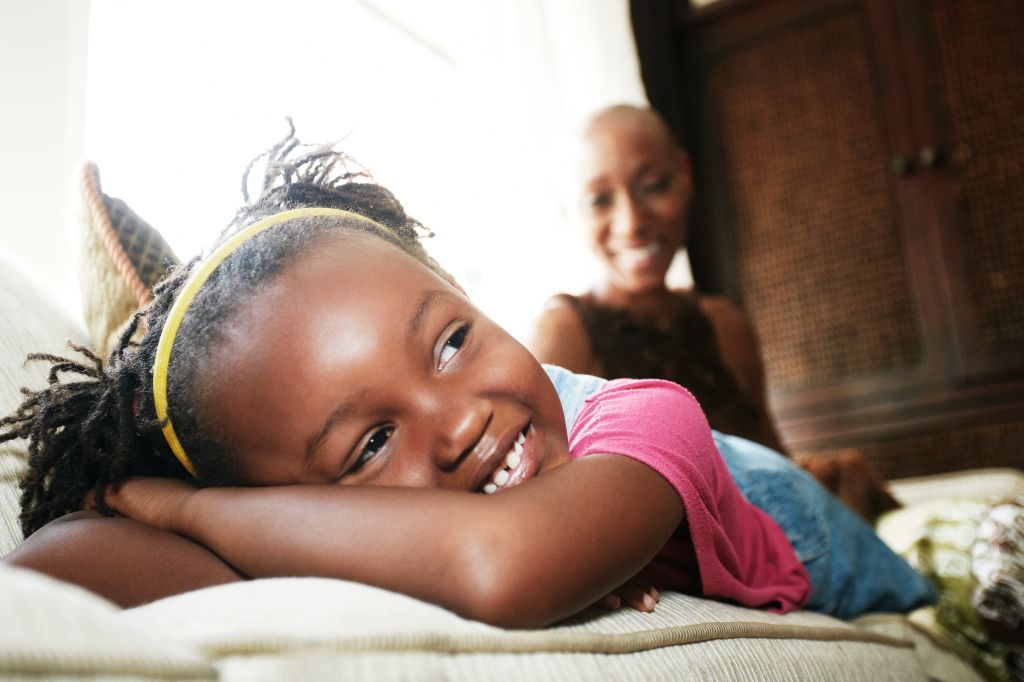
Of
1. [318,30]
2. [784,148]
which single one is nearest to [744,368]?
[784,148]

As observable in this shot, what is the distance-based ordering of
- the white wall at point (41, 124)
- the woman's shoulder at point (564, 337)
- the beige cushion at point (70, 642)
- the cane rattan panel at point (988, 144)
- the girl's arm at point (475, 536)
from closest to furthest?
the beige cushion at point (70, 642), the girl's arm at point (475, 536), the woman's shoulder at point (564, 337), the white wall at point (41, 124), the cane rattan panel at point (988, 144)

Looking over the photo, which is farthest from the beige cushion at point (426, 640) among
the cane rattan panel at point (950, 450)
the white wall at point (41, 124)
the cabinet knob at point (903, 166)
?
the cabinet knob at point (903, 166)

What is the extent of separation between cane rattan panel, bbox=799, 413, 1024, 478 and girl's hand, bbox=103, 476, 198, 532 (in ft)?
7.11

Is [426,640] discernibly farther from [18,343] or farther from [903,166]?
[903,166]

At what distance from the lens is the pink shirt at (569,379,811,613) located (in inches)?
23.2

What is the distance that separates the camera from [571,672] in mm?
414

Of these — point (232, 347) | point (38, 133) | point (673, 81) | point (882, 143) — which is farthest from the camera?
point (673, 81)

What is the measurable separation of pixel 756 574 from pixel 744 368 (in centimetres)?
111

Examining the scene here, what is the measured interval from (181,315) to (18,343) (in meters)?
0.26

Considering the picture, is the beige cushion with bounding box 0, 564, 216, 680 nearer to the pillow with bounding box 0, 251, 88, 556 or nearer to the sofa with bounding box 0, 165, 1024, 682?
the sofa with bounding box 0, 165, 1024, 682

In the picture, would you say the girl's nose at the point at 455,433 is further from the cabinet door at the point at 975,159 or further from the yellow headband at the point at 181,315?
the cabinet door at the point at 975,159

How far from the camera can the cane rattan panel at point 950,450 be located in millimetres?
2234

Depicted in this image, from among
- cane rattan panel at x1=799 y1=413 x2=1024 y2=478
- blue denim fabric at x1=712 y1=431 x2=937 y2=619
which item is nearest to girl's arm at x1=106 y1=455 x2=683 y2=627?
blue denim fabric at x1=712 y1=431 x2=937 y2=619

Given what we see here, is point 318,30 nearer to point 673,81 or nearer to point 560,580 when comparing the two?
point 673,81
